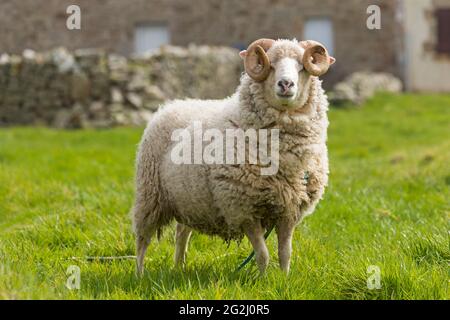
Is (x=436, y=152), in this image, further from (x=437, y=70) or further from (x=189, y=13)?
(x=189, y=13)

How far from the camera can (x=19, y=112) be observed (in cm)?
1683

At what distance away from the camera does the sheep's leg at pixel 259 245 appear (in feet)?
13.8

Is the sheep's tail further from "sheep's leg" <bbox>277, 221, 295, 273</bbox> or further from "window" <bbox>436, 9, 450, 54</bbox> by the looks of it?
"window" <bbox>436, 9, 450, 54</bbox>

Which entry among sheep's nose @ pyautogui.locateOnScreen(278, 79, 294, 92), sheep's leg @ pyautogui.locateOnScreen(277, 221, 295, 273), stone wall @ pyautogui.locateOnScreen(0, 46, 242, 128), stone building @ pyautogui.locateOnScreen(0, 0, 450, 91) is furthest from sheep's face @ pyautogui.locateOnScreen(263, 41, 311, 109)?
stone building @ pyautogui.locateOnScreen(0, 0, 450, 91)

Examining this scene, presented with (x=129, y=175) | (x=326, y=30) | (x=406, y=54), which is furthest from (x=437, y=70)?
(x=129, y=175)

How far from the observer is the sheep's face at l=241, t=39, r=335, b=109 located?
4086 mm

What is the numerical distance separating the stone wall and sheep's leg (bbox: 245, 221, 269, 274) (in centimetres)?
1116

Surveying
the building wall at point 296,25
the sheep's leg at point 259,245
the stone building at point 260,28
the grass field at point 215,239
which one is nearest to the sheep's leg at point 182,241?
the grass field at point 215,239

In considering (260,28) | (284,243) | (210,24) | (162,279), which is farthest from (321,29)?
(162,279)

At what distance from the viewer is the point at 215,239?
17.9 ft

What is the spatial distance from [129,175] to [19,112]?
8.86 m

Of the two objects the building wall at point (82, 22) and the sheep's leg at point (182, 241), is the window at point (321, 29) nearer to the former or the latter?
the building wall at point (82, 22)

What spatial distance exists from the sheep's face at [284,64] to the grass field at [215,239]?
1.01m

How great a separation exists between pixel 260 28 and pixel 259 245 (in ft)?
62.4
